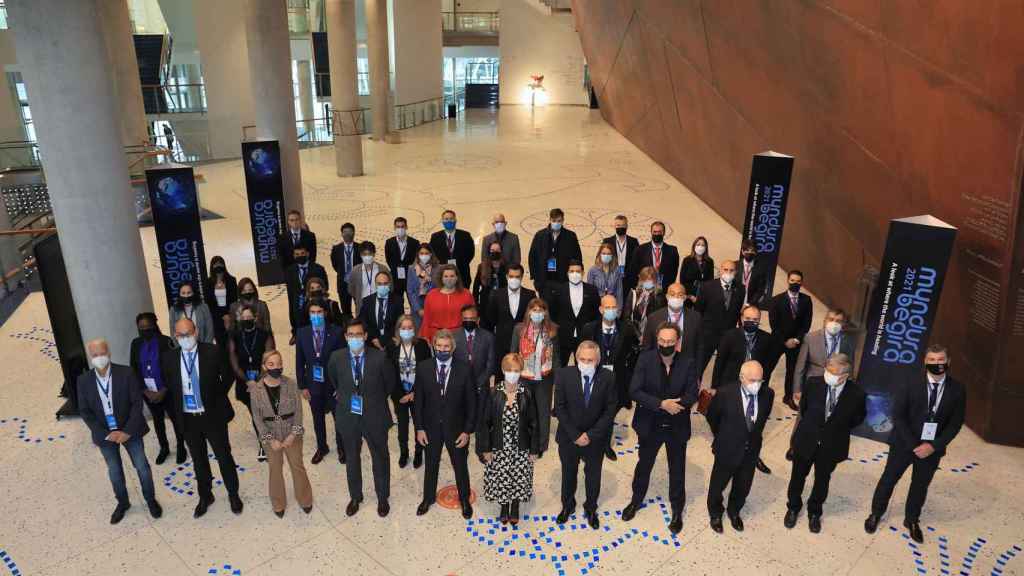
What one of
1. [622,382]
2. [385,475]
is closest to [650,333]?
[622,382]

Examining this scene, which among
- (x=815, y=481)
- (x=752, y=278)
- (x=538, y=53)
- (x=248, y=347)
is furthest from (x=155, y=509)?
(x=538, y=53)

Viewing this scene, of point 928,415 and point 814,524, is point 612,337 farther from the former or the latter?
point 928,415

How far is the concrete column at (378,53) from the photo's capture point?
2312 cm

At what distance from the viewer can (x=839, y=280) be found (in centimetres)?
983

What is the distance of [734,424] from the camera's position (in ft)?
16.7

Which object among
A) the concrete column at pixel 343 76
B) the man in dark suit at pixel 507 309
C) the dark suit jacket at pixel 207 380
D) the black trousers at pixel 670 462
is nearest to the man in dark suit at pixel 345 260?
the man in dark suit at pixel 507 309

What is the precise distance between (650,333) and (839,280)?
490 centimetres

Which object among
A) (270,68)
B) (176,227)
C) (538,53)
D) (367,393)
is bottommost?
(367,393)

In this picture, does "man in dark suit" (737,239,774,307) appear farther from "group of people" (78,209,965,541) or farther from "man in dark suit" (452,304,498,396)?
"man in dark suit" (452,304,498,396)

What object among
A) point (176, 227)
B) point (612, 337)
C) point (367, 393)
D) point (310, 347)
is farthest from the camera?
point (176, 227)

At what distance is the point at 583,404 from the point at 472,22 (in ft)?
124

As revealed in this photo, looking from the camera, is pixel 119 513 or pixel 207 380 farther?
pixel 119 513

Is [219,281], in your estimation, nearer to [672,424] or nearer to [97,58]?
[97,58]

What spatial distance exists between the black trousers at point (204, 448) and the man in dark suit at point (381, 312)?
1.64m
